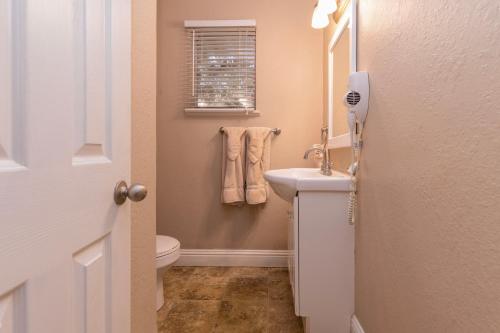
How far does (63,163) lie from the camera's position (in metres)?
0.49

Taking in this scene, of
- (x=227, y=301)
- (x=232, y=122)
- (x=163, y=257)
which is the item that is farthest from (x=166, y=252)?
(x=232, y=122)

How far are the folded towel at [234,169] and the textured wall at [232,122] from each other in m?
0.12

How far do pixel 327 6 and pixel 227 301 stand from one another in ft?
6.32

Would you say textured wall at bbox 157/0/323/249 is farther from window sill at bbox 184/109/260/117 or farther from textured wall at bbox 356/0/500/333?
textured wall at bbox 356/0/500/333

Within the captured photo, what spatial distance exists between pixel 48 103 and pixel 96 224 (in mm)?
267

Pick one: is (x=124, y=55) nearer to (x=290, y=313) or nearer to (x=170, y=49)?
(x=290, y=313)

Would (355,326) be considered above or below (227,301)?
above

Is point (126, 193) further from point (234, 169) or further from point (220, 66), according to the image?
point (220, 66)

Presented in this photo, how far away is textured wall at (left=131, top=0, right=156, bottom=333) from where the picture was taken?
0.87 m

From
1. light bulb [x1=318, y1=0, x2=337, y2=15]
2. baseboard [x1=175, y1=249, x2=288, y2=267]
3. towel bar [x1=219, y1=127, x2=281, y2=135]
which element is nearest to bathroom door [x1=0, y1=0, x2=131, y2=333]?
light bulb [x1=318, y1=0, x2=337, y2=15]

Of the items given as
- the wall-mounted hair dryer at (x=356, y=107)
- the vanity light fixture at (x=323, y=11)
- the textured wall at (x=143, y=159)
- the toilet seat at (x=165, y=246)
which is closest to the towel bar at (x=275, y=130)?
the vanity light fixture at (x=323, y=11)

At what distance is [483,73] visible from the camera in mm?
537

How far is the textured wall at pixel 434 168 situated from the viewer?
53 cm

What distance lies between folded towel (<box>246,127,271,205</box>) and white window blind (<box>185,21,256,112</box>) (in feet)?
0.78
